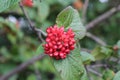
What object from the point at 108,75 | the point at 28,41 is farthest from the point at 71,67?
the point at 28,41

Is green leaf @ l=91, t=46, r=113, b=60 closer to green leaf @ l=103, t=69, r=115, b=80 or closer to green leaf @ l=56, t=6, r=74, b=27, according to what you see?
green leaf @ l=103, t=69, r=115, b=80

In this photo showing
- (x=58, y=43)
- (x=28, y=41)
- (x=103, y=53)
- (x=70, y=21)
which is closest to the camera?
(x=58, y=43)

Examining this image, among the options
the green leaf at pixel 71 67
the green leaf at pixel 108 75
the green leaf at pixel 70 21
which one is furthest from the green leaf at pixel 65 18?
the green leaf at pixel 108 75

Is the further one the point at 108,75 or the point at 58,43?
the point at 108,75

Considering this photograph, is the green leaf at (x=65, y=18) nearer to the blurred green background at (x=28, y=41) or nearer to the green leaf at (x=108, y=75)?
the green leaf at (x=108, y=75)

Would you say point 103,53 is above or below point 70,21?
below

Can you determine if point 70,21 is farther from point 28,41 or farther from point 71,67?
point 28,41

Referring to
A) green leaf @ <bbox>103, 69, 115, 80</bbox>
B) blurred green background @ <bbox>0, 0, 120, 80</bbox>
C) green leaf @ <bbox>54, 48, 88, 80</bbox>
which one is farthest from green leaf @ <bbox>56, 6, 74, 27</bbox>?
blurred green background @ <bbox>0, 0, 120, 80</bbox>
